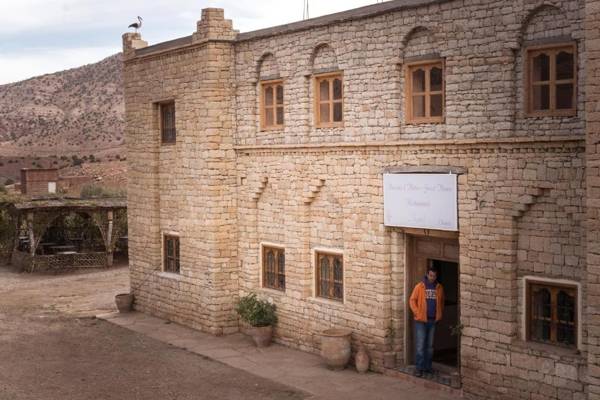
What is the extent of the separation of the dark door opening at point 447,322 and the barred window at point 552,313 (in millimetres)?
2415

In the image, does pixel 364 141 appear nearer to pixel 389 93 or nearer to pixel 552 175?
pixel 389 93

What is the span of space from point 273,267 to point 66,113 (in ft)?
235

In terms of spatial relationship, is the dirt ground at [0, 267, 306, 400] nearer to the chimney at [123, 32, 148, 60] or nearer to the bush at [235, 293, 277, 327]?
the bush at [235, 293, 277, 327]

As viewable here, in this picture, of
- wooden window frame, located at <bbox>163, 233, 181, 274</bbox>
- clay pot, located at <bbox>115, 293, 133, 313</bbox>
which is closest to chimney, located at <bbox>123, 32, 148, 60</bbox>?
wooden window frame, located at <bbox>163, 233, 181, 274</bbox>

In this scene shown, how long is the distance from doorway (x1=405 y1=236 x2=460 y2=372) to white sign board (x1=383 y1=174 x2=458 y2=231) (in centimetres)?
51

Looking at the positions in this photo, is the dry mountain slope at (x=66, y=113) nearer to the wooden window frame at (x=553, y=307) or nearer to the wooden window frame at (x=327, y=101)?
the wooden window frame at (x=327, y=101)

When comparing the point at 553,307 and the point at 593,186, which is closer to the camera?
the point at 593,186

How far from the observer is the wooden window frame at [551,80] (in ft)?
36.3

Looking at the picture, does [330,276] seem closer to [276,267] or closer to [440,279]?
[276,267]

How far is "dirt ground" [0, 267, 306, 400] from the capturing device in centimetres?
1345

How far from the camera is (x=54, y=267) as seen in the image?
27.7 m

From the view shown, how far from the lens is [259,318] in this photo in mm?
16109

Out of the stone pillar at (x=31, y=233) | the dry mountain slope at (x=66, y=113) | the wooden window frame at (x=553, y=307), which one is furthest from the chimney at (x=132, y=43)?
the dry mountain slope at (x=66, y=113)

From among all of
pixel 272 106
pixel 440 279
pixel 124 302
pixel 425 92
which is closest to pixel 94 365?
pixel 124 302
